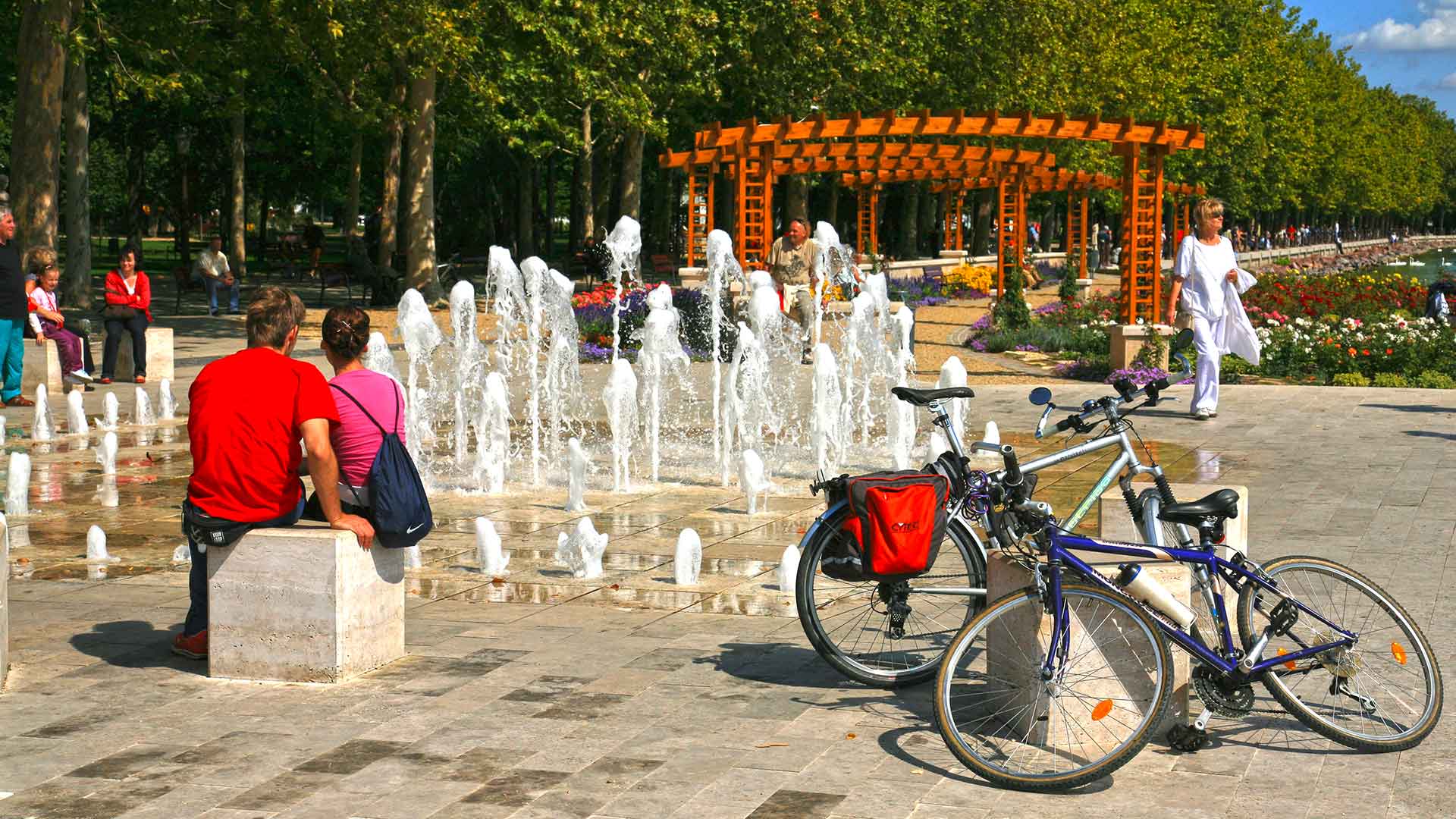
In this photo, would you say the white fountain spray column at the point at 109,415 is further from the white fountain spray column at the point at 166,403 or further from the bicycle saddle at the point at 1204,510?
the bicycle saddle at the point at 1204,510

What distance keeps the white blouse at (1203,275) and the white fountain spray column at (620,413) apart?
481 centimetres

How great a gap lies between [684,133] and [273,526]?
138 ft

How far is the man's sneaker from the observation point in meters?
6.70

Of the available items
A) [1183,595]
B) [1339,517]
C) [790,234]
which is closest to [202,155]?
[790,234]

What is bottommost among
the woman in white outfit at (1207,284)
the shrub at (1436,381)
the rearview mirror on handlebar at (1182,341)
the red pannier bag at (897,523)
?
the shrub at (1436,381)

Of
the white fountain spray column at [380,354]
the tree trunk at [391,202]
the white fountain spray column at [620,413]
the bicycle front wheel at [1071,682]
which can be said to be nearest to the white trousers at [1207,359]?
the white fountain spray column at [620,413]

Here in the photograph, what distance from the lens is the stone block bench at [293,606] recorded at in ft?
20.8

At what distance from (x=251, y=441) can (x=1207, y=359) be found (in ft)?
33.7

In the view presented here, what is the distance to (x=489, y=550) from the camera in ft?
28.2

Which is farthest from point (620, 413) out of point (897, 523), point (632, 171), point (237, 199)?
point (632, 171)

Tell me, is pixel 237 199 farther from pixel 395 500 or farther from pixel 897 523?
pixel 897 523

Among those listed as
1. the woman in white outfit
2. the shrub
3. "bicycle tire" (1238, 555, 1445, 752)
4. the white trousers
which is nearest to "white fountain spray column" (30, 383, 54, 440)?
the woman in white outfit

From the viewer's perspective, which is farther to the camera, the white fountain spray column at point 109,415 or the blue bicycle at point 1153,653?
the white fountain spray column at point 109,415

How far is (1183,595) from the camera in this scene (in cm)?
549
